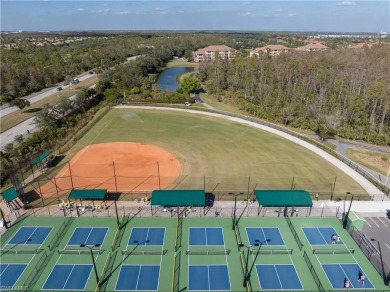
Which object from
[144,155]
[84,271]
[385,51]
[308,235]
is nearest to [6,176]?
[144,155]

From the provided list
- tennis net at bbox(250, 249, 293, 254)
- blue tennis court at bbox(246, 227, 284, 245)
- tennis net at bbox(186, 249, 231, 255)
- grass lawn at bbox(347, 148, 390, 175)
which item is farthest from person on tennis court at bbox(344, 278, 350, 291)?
grass lawn at bbox(347, 148, 390, 175)

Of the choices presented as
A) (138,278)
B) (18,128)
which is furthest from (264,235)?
→ (18,128)

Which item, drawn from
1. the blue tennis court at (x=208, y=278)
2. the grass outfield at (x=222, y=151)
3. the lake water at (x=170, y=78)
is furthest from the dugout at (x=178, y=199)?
the lake water at (x=170, y=78)

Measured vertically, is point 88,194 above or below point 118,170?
above

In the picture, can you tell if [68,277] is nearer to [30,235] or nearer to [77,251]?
[77,251]

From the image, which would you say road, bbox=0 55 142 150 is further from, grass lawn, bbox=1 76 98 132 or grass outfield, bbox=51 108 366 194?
grass outfield, bbox=51 108 366 194

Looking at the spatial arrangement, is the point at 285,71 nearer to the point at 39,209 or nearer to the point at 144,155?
the point at 144,155

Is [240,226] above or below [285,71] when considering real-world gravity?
below
